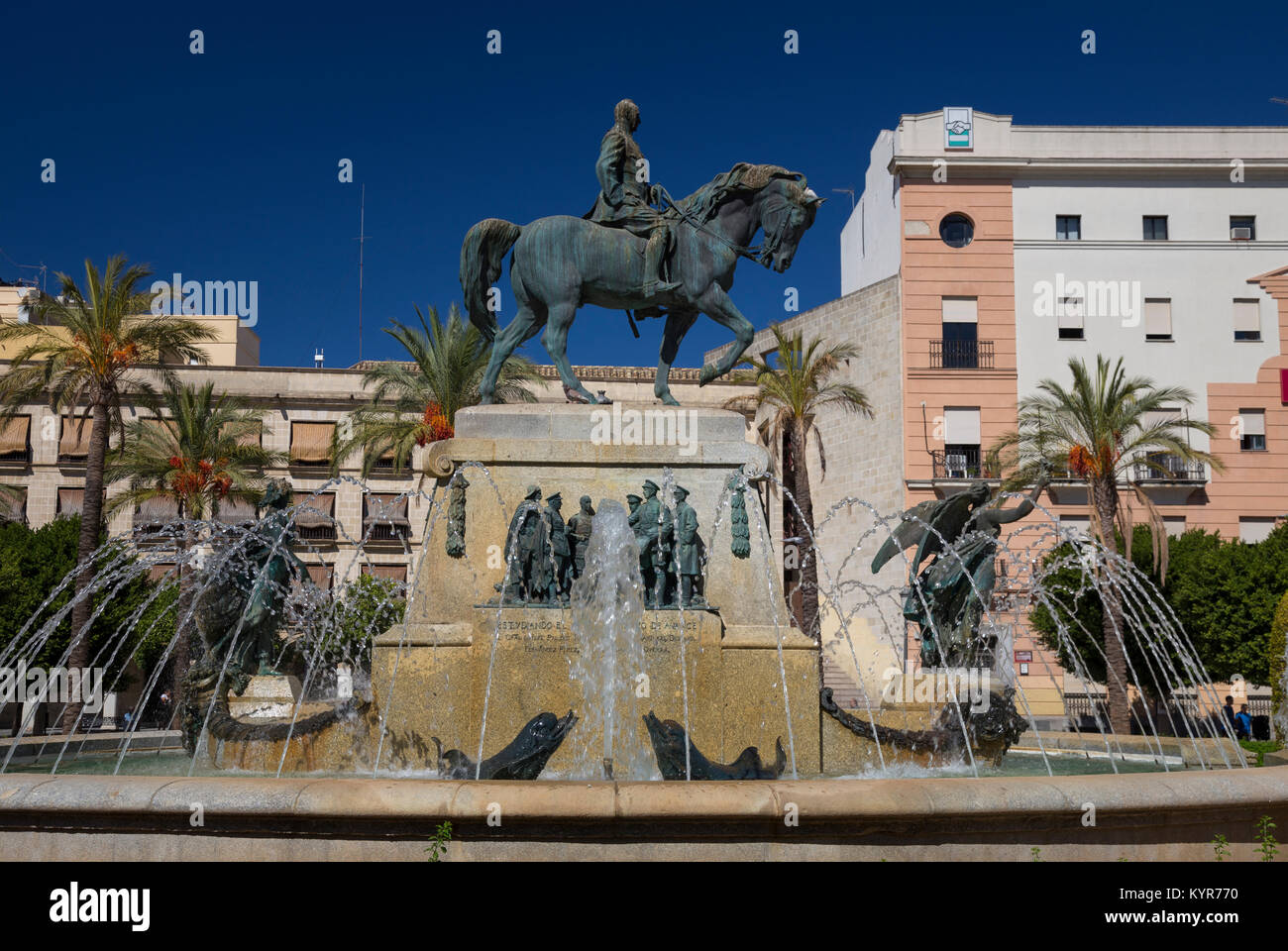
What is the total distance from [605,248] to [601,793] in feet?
23.2

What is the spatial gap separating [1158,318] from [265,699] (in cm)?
3602

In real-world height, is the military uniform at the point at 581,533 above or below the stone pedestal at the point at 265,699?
above

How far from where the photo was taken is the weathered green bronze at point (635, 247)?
39.9ft

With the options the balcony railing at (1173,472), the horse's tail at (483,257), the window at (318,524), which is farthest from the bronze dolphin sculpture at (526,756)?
the window at (318,524)

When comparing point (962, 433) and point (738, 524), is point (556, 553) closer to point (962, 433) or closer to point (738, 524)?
point (738, 524)

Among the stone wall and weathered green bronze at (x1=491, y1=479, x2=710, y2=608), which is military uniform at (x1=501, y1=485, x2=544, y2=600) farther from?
the stone wall

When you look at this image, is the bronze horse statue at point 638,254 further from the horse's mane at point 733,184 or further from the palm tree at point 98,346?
the palm tree at point 98,346

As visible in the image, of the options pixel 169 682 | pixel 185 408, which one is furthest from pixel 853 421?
pixel 169 682

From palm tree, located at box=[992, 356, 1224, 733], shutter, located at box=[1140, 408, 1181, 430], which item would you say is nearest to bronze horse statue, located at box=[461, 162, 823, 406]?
palm tree, located at box=[992, 356, 1224, 733]

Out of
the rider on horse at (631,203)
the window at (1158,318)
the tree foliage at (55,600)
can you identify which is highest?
the window at (1158,318)

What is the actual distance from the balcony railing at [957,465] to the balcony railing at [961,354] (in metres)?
2.74

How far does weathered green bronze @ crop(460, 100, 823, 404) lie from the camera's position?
39.9ft
